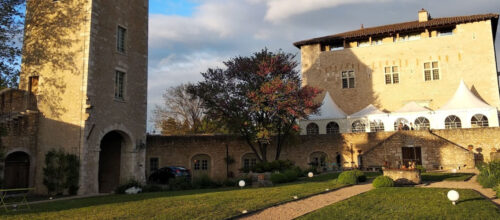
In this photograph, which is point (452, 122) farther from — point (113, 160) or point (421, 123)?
point (113, 160)

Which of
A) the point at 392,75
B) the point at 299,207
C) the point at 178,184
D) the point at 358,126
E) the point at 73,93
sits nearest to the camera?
the point at 299,207

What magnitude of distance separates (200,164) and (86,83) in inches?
544

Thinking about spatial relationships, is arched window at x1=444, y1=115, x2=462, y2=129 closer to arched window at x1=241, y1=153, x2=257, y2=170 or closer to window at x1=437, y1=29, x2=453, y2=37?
window at x1=437, y1=29, x2=453, y2=37

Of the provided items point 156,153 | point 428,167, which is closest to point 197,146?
point 156,153

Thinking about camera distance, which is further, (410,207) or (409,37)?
(409,37)

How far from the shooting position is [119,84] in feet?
62.8

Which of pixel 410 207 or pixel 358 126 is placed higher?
pixel 358 126

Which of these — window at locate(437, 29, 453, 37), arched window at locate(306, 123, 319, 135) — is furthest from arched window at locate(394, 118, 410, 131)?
window at locate(437, 29, 453, 37)

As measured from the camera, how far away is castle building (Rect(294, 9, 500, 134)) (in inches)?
1179

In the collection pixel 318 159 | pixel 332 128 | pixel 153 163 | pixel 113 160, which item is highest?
pixel 332 128

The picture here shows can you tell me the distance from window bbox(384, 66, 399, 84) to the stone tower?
24827 millimetres

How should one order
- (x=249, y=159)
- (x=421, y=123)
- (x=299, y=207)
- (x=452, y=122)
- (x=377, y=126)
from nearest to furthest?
(x=299, y=207)
(x=452, y=122)
(x=249, y=159)
(x=421, y=123)
(x=377, y=126)

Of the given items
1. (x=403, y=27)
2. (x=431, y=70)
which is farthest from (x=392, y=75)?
(x=403, y=27)

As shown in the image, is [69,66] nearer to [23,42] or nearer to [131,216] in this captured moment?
[23,42]
